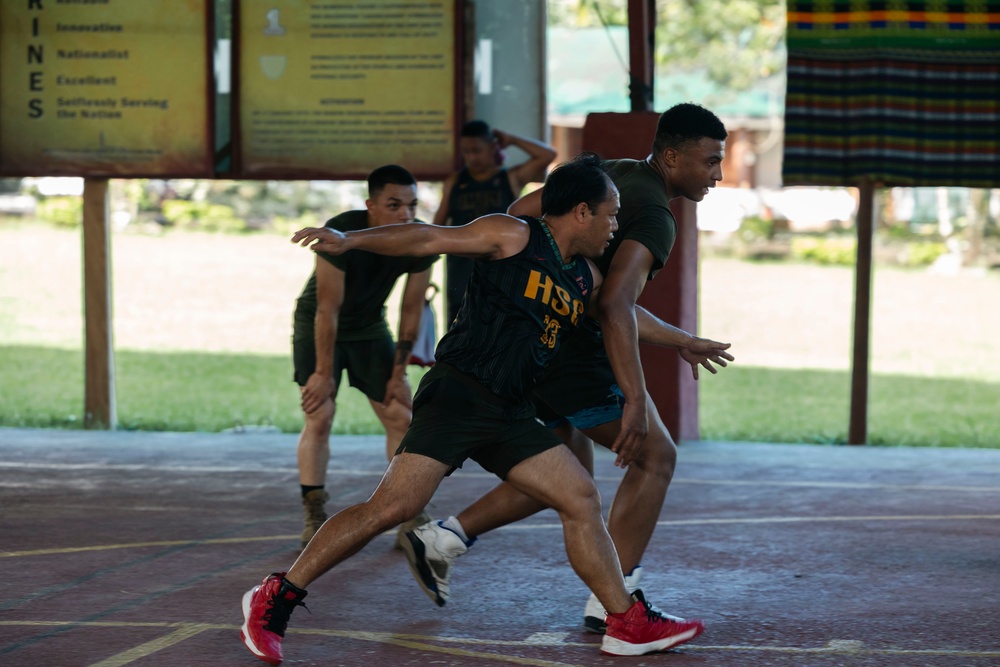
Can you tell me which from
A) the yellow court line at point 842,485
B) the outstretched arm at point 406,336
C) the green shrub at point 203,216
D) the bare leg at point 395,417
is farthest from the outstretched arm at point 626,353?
the green shrub at point 203,216

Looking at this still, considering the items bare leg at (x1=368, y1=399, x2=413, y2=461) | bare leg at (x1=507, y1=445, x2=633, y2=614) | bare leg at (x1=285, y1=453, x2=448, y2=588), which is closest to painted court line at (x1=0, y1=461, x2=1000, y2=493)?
bare leg at (x1=368, y1=399, x2=413, y2=461)

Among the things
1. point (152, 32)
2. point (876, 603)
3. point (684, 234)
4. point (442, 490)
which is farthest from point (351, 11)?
point (876, 603)

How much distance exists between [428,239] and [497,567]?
7.69ft

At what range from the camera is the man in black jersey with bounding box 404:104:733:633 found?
18.2 ft

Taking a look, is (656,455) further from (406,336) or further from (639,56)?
(639,56)

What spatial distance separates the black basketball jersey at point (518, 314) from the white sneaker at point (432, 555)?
0.80m

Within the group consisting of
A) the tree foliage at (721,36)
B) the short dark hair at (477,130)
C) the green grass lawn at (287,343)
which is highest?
the tree foliage at (721,36)

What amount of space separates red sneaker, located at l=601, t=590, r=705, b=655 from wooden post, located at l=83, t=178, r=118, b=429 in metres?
7.34

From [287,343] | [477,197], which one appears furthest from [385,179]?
[287,343]

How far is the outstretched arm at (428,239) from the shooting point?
496 cm

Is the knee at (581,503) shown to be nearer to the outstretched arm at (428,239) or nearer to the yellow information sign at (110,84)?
the outstretched arm at (428,239)

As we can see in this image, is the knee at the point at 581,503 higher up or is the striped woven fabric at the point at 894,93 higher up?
the striped woven fabric at the point at 894,93

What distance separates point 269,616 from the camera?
16.6 ft

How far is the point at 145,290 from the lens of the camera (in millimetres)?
24000
